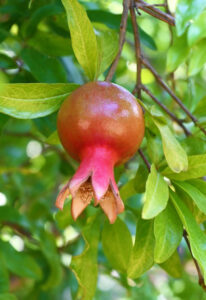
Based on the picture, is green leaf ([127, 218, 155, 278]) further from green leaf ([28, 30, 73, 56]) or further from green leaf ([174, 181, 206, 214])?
green leaf ([28, 30, 73, 56])

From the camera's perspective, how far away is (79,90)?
2.91ft

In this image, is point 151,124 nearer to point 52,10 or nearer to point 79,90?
point 79,90

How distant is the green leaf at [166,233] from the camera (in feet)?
2.97

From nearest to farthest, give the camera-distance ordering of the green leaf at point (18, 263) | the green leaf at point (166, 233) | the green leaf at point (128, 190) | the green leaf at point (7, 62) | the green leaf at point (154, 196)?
the green leaf at point (154, 196) < the green leaf at point (166, 233) < the green leaf at point (128, 190) < the green leaf at point (7, 62) < the green leaf at point (18, 263)

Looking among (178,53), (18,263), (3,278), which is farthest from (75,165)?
(178,53)

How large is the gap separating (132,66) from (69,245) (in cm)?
75

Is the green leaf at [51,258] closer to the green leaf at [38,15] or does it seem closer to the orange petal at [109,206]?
the green leaf at [38,15]

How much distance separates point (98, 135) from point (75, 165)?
3.41ft

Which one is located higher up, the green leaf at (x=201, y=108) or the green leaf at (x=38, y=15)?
the green leaf at (x=38, y=15)

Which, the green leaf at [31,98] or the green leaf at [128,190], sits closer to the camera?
the green leaf at [31,98]

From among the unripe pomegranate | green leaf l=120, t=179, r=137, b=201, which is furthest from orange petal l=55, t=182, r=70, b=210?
green leaf l=120, t=179, r=137, b=201

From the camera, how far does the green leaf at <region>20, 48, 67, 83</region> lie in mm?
1226

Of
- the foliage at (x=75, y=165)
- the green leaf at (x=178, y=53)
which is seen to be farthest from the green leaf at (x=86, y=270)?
the green leaf at (x=178, y=53)

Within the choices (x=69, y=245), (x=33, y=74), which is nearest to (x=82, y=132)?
(x=33, y=74)
